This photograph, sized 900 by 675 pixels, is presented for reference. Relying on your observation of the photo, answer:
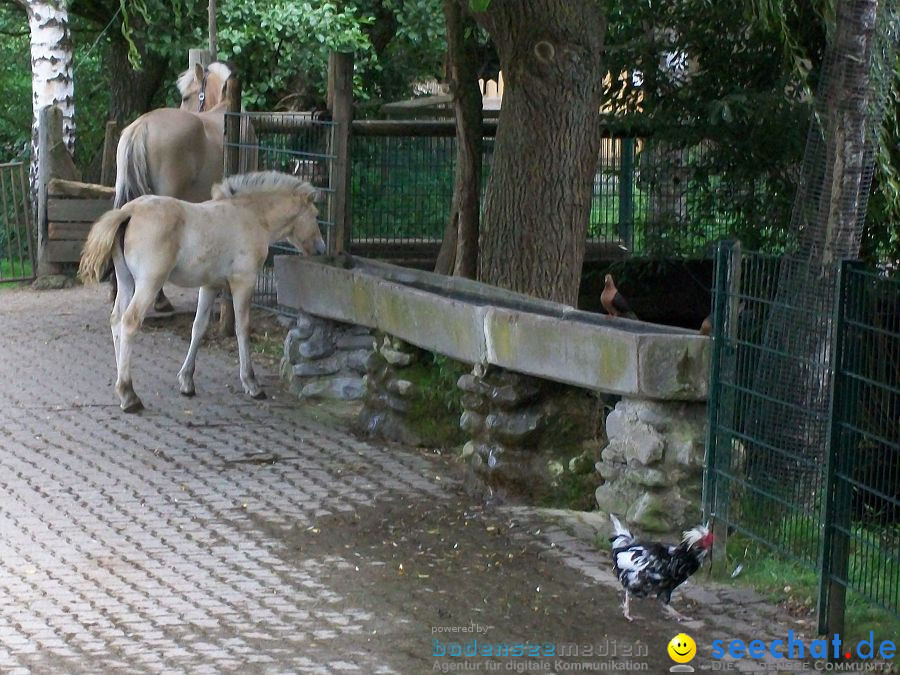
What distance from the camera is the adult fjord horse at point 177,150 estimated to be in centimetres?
1374

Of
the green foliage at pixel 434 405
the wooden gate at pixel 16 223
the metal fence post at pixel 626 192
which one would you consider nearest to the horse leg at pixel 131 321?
the green foliage at pixel 434 405

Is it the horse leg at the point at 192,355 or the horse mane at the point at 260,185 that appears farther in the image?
the horse mane at the point at 260,185

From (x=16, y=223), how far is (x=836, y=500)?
1363 centimetres

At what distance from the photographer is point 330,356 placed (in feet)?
36.0

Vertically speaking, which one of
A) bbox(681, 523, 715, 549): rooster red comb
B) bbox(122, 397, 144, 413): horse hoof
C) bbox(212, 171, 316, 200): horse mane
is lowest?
bbox(122, 397, 144, 413): horse hoof

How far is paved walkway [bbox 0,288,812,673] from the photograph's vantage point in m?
6.04

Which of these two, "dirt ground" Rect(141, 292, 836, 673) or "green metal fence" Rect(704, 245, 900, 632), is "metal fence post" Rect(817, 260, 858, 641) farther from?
"dirt ground" Rect(141, 292, 836, 673)

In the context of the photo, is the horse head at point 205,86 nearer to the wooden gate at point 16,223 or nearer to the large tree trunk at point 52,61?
the large tree trunk at point 52,61

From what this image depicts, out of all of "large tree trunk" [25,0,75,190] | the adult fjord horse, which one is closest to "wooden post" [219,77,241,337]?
the adult fjord horse

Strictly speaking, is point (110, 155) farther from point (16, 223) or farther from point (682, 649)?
point (682, 649)

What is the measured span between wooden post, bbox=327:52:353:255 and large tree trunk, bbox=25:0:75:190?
6.41m

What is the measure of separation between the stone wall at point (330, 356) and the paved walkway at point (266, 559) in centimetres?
25

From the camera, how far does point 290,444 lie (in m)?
9.81

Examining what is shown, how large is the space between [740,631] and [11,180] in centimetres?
1377
